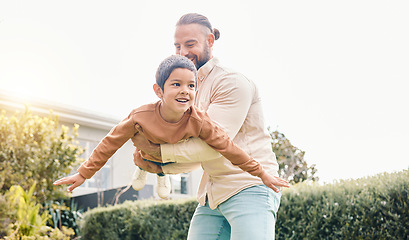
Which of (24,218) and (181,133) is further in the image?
(24,218)

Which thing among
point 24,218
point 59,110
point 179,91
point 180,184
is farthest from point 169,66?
point 180,184

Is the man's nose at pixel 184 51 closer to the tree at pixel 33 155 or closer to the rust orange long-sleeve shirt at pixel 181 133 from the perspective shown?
the rust orange long-sleeve shirt at pixel 181 133

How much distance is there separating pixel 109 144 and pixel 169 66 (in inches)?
18.6

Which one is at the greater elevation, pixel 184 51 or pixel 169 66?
pixel 184 51

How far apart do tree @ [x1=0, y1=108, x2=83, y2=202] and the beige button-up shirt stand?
21.1ft

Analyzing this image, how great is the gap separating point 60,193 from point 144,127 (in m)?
7.12

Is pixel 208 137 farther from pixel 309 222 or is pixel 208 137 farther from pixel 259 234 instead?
pixel 309 222

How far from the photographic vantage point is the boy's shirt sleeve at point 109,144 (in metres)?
1.93

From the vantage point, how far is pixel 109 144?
1.94 meters

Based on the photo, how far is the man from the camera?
6.28 ft

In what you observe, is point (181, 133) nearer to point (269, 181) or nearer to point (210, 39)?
point (269, 181)

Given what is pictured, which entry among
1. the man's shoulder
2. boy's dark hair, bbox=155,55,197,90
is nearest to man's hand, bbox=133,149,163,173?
the man's shoulder

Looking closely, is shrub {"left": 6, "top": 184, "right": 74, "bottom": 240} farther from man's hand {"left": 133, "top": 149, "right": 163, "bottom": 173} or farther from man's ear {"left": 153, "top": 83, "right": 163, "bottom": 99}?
man's ear {"left": 153, "top": 83, "right": 163, "bottom": 99}

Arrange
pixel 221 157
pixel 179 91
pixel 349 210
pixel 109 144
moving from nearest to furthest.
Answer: pixel 179 91 < pixel 109 144 < pixel 221 157 < pixel 349 210
